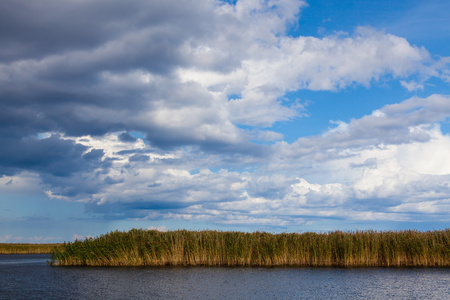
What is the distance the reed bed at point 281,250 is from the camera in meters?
28.6

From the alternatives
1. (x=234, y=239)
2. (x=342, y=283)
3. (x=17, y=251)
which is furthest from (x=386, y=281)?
(x=17, y=251)

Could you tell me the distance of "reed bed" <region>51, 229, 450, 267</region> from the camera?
1128 inches

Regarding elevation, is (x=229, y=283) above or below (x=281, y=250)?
below

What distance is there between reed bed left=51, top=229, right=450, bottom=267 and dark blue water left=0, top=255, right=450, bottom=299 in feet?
6.47

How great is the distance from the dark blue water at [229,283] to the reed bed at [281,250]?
6.47ft

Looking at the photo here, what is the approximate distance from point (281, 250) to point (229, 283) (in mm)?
9232

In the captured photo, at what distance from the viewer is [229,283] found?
67.9 ft

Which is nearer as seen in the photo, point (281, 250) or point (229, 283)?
point (229, 283)

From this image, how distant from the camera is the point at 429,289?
18922mm

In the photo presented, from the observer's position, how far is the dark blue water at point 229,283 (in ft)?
58.0

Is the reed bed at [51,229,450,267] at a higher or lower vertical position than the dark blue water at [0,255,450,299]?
higher

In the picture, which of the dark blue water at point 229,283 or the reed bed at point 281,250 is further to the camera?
the reed bed at point 281,250

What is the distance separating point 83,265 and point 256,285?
16.4 m

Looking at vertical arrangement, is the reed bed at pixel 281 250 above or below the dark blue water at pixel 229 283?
above
